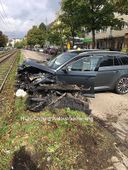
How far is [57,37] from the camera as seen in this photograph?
61969 millimetres

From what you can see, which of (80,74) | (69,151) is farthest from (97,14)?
(69,151)

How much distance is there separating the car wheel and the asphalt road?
26cm

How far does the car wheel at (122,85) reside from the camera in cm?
1166

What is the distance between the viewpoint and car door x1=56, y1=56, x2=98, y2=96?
398 inches

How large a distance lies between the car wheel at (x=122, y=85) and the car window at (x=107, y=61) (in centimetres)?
67

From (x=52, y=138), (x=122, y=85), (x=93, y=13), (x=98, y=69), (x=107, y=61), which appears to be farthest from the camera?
(x=93, y=13)

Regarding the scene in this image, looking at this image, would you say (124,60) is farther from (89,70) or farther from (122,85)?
(89,70)

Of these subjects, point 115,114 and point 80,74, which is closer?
point 115,114

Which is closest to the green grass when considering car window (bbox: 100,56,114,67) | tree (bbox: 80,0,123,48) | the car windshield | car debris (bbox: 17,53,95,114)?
car debris (bbox: 17,53,95,114)

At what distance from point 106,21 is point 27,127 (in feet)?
82.2

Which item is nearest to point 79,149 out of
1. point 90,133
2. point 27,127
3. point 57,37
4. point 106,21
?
point 90,133

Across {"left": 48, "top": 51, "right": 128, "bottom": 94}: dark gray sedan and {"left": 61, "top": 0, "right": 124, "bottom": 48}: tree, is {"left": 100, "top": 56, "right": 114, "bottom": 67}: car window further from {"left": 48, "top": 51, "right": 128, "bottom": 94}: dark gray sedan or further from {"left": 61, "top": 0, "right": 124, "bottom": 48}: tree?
{"left": 61, "top": 0, "right": 124, "bottom": 48}: tree

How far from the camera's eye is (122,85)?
464 inches

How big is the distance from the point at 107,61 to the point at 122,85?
104 cm
